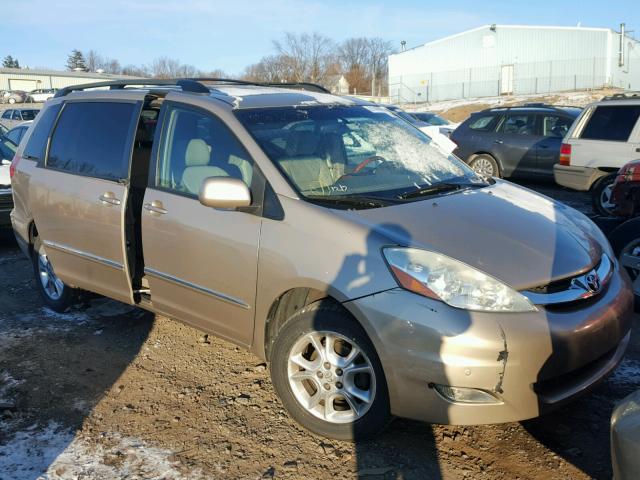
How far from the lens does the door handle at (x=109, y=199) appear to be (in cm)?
424

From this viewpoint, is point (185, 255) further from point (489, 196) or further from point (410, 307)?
point (489, 196)

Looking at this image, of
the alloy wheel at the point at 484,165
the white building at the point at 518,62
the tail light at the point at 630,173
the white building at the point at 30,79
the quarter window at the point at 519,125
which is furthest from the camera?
the white building at the point at 30,79

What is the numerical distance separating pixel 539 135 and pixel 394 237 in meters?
10.1

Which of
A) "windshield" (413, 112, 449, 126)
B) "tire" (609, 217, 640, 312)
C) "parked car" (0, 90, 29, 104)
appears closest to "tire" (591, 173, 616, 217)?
"tire" (609, 217, 640, 312)

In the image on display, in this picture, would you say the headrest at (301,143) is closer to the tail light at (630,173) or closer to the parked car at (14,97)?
the tail light at (630,173)

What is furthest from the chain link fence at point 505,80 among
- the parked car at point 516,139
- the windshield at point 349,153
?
the windshield at point 349,153

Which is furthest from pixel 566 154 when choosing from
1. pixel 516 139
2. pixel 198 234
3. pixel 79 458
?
pixel 79 458

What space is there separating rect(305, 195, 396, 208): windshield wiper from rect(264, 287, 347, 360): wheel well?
515mm

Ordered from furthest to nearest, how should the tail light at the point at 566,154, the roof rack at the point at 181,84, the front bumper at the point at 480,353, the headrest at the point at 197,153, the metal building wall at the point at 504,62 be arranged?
the metal building wall at the point at 504,62, the tail light at the point at 566,154, the roof rack at the point at 181,84, the headrest at the point at 197,153, the front bumper at the point at 480,353

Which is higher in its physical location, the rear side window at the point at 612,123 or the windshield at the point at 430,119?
the windshield at the point at 430,119

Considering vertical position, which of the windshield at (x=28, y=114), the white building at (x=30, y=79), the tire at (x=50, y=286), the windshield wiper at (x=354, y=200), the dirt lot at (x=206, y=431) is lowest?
the dirt lot at (x=206, y=431)

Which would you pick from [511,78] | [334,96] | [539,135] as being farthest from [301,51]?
[334,96]

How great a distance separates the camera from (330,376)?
3.18m

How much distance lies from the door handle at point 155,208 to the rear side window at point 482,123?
405 inches
